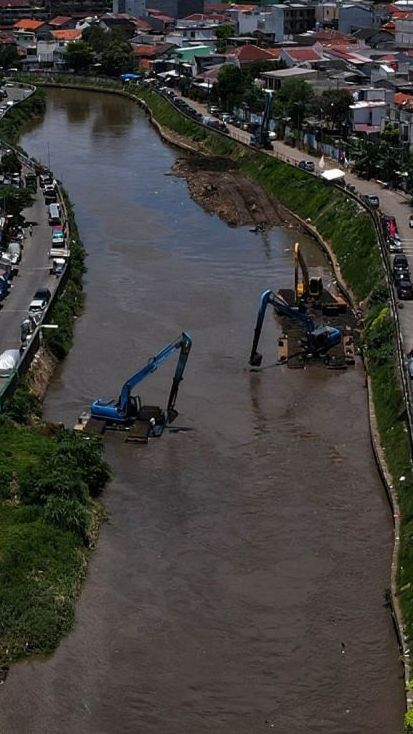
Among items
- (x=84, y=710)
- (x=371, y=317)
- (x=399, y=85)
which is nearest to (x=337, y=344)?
(x=371, y=317)

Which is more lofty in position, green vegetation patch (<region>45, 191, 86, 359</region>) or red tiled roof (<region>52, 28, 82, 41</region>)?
green vegetation patch (<region>45, 191, 86, 359</region>)

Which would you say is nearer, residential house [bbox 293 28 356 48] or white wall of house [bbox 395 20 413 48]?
white wall of house [bbox 395 20 413 48]

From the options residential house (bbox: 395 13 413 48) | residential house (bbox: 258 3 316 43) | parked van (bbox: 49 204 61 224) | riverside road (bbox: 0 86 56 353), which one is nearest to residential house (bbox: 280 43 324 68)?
residential house (bbox: 395 13 413 48)

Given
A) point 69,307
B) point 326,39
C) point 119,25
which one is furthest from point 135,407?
point 119,25

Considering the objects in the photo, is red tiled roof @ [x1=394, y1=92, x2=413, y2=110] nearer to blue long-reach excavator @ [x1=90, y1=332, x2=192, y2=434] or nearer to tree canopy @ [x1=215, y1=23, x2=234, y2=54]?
blue long-reach excavator @ [x1=90, y1=332, x2=192, y2=434]

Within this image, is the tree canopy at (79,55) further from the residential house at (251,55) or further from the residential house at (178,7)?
the residential house at (178,7)

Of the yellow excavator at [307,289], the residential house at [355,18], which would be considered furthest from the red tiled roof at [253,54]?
the yellow excavator at [307,289]

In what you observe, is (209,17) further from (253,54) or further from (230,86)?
(230,86)
